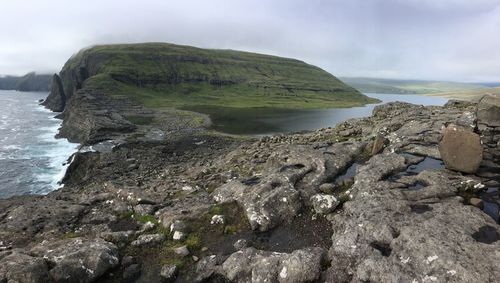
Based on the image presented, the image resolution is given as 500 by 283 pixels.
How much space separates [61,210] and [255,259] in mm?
20097

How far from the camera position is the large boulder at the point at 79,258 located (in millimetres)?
19562

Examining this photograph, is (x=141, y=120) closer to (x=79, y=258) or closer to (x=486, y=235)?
(x=79, y=258)

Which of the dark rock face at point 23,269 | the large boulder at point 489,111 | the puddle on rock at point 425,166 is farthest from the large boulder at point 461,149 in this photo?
the dark rock face at point 23,269

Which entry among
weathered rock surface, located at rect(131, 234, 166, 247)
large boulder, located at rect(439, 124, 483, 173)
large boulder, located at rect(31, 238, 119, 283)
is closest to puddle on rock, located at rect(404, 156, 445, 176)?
large boulder, located at rect(439, 124, 483, 173)

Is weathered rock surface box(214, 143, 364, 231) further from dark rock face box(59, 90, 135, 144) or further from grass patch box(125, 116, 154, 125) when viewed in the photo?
grass patch box(125, 116, 154, 125)

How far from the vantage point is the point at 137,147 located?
7306 centimetres

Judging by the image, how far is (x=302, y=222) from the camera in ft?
79.8

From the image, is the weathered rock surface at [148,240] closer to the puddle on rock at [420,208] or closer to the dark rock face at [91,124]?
the puddle on rock at [420,208]

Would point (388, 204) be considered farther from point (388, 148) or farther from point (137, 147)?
point (137, 147)

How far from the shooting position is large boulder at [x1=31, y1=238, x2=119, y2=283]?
64.2ft

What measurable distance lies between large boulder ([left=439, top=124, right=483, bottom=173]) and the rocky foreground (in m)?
0.08

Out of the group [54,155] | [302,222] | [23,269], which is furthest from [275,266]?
[54,155]

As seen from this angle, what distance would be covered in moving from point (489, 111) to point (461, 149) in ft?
24.4

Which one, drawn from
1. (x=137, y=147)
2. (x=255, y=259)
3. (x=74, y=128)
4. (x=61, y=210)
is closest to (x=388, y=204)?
(x=255, y=259)
